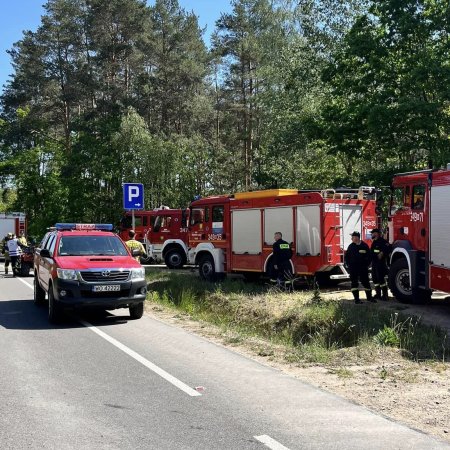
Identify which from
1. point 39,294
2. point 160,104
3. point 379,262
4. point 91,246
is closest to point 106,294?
point 91,246

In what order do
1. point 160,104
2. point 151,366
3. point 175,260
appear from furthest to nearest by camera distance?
point 160,104 → point 175,260 → point 151,366

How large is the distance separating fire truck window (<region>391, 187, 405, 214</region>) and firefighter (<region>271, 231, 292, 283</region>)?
2954 millimetres

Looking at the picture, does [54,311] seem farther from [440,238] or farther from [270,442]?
[440,238]

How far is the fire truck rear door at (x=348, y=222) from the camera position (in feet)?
50.5

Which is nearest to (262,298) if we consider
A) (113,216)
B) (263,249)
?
(263,249)

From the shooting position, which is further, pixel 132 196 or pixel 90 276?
pixel 132 196

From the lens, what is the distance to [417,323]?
10383 mm

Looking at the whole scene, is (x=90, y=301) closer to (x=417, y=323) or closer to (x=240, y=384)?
(x=240, y=384)

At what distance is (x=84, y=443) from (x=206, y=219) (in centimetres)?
1449

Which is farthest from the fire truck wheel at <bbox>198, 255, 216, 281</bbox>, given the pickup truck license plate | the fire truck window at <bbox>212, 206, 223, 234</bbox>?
the pickup truck license plate

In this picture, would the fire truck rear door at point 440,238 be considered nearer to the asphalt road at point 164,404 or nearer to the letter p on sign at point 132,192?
the asphalt road at point 164,404

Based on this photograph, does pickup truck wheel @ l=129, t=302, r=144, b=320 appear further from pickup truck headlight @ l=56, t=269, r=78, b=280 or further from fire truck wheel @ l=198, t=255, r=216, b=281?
fire truck wheel @ l=198, t=255, r=216, b=281

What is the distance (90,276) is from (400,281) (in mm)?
6887

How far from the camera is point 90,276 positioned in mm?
10406
